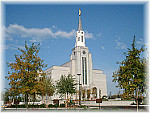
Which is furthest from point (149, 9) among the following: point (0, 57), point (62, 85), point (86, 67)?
point (86, 67)

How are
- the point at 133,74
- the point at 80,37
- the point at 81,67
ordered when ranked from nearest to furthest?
the point at 133,74 → the point at 81,67 → the point at 80,37

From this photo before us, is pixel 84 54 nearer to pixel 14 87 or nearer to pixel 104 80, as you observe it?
pixel 104 80

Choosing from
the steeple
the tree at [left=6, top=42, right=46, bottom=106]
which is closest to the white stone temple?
the steeple

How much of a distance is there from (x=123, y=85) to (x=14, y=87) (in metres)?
12.4

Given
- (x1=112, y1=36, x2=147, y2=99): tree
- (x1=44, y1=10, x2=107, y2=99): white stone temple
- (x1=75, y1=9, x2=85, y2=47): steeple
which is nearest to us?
(x1=112, y1=36, x2=147, y2=99): tree

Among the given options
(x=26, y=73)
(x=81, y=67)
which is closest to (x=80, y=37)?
(x=81, y=67)

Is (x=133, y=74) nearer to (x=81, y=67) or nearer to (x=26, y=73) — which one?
(x=26, y=73)

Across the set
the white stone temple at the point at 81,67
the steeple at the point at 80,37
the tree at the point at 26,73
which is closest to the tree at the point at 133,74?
the tree at the point at 26,73

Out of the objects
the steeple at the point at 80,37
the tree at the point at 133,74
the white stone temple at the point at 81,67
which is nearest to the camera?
the tree at the point at 133,74

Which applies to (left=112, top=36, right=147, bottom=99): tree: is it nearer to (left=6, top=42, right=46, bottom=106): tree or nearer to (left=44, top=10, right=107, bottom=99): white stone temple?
(left=6, top=42, right=46, bottom=106): tree

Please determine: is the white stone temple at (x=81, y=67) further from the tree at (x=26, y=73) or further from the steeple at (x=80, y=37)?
the tree at (x=26, y=73)

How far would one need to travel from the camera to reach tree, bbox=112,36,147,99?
52.1 ft

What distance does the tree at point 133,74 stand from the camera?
52.1 feet

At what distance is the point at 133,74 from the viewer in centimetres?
1650
